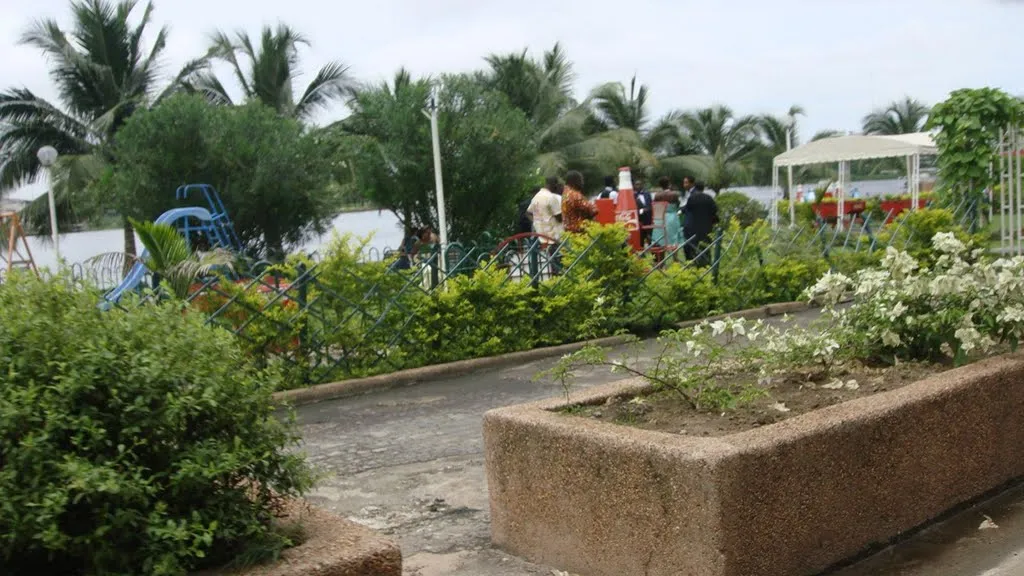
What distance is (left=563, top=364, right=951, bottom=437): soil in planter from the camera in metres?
4.37

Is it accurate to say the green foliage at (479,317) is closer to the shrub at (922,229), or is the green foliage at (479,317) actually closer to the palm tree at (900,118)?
the shrub at (922,229)

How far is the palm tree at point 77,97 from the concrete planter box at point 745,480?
29.7 metres

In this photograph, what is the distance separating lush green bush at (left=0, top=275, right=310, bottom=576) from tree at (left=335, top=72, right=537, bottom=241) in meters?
20.5

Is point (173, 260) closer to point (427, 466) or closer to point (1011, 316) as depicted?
point (427, 466)

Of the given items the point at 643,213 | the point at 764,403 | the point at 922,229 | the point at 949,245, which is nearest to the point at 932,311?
the point at 949,245

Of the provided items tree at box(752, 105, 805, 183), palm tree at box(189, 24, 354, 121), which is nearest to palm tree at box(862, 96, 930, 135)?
tree at box(752, 105, 805, 183)

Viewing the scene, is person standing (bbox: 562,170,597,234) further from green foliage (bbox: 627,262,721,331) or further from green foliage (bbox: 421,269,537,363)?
green foliage (bbox: 421,269,537,363)

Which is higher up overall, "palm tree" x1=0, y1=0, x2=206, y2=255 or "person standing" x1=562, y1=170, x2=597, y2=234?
"palm tree" x1=0, y1=0, x2=206, y2=255

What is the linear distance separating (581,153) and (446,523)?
105 ft

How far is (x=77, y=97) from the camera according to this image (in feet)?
106

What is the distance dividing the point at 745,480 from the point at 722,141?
44.2m

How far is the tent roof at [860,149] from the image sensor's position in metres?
22.2

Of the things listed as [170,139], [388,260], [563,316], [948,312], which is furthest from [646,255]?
[170,139]

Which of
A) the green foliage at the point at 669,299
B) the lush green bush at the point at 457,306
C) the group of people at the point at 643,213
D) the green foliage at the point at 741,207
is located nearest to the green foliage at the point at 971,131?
the group of people at the point at 643,213
